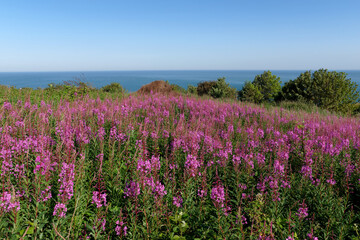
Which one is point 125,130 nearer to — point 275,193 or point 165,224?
point 165,224

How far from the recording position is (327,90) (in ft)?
119

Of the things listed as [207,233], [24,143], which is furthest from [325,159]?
[24,143]

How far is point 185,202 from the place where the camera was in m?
3.45

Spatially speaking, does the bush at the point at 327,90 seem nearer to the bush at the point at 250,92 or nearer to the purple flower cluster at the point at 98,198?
the bush at the point at 250,92

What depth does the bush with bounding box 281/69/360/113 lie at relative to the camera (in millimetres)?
36250

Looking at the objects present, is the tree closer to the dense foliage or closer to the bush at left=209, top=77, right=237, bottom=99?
the bush at left=209, top=77, right=237, bottom=99

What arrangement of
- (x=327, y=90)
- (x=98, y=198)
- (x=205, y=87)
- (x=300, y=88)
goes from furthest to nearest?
(x=300, y=88) < (x=205, y=87) < (x=327, y=90) < (x=98, y=198)

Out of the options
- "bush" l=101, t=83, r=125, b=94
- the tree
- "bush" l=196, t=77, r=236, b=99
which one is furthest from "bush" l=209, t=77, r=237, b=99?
"bush" l=101, t=83, r=125, b=94

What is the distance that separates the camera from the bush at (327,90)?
36250 millimetres

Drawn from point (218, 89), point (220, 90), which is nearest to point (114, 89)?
point (220, 90)

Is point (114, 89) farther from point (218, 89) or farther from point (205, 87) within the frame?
point (205, 87)

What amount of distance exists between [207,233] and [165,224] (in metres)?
0.62

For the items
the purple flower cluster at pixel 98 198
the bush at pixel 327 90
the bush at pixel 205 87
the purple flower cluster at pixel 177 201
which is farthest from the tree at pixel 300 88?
the purple flower cluster at pixel 98 198

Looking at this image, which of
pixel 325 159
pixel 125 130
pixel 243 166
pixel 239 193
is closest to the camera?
pixel 239 193
